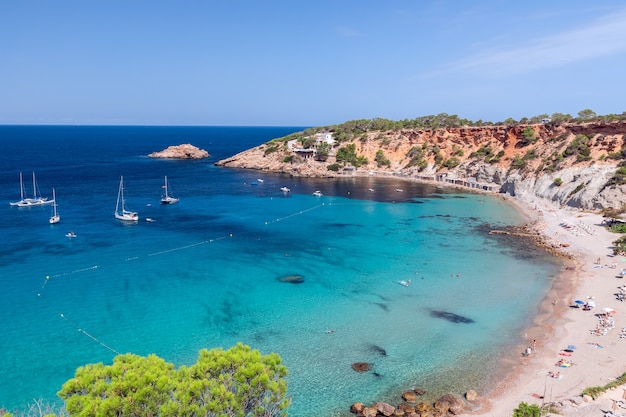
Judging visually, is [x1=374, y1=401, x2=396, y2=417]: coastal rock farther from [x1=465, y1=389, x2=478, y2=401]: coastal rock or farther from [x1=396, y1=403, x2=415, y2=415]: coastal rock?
[x1=465, y1=389, x2=478, y2=401]: coastal rock

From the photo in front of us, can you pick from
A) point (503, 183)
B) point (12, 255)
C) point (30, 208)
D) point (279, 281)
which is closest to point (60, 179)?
point (30, 208)

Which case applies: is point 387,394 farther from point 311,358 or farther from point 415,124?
point 415,124

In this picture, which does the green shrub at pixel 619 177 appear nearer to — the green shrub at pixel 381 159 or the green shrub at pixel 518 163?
the green shrub at pixel 518 163

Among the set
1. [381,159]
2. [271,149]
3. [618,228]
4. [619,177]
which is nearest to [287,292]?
[618,228]

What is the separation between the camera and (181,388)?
1566cm

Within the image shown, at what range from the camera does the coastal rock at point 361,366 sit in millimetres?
27703

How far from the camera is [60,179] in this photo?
10094cm

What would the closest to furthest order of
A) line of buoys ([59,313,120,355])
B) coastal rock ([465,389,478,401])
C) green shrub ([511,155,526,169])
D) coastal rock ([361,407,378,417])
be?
coastal rock ([361,407,378,417]), coastal rock ([465,389,478,401]), line of buoys ([59,313,120,355]), green shrub ([511,155,526,169])

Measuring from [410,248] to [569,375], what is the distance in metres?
26.8

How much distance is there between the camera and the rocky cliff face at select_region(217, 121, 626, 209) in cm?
7094

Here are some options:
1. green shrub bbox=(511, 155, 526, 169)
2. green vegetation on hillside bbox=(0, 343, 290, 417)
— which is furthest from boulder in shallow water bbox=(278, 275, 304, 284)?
green shrub bbox=(511, 155, 526, 169)

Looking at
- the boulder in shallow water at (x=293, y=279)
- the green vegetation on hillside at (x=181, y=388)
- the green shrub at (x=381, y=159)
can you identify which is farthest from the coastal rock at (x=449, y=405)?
the green shrub at (x=381, y=159)

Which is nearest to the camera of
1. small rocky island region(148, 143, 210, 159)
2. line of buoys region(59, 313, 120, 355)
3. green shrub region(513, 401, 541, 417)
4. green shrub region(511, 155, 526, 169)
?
green shrub region(513, 401, 541, 417)

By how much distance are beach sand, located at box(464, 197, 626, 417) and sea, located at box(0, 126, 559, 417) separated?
1384 millimetres
